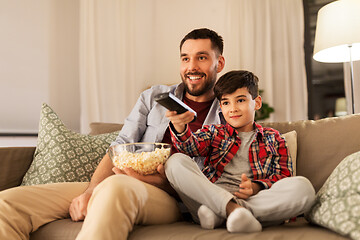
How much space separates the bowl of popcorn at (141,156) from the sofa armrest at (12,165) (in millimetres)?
672

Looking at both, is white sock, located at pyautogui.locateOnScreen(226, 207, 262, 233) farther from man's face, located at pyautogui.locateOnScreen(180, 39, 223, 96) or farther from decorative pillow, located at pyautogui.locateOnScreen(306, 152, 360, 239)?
man's face, located at pyautogui.locateOnScreen(180, 39, 223, 96)

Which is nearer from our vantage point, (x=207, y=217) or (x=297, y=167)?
(x=207, y=217)

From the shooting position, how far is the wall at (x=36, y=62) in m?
2.84

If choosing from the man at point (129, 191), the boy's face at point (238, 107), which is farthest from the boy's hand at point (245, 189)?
the boy's face at point (238, 107)

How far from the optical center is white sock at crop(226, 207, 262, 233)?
991mm

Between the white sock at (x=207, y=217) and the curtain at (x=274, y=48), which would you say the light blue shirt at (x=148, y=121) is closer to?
the white sock at (x=207, y=217)

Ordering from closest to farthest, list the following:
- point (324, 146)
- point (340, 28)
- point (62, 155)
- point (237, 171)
→ point (237, 171) < point (324, 146) < point (62, 155) < point (340, 28)

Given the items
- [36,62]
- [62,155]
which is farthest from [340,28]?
[36,62]

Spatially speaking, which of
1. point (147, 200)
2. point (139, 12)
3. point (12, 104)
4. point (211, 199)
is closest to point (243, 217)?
point (211, 199)

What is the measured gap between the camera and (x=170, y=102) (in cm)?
113

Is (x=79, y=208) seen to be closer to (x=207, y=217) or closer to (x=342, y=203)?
(x=207, y=217)

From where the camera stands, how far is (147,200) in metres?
1.07

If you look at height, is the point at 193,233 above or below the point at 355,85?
below

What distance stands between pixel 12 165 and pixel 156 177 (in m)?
0.82
